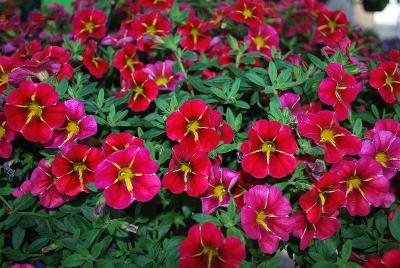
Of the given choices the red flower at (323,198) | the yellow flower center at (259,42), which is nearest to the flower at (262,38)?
the yellow flower center at (259,42)

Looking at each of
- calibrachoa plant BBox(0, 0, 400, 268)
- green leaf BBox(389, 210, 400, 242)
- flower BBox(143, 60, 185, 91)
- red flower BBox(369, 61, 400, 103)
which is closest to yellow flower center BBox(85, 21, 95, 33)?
calibrachoa plant BBox(0, 0, 400, 268)

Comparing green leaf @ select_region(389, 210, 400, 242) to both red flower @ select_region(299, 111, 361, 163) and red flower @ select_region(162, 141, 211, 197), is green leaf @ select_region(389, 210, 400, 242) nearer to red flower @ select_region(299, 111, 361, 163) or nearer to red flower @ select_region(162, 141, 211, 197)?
red flower @ select_region(299, 111, 361, 163)

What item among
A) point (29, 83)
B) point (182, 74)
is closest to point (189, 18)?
point (182, 74)

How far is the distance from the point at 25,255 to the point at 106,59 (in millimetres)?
571

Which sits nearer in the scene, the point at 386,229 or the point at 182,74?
the point at 386,229

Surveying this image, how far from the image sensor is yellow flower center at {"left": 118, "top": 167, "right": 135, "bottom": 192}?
30.3 inches

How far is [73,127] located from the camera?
0.85 meters

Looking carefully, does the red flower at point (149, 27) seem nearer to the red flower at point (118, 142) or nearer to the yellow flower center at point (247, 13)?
the yellow flower center at point (247, 13)

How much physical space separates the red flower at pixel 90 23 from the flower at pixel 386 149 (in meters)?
0.77

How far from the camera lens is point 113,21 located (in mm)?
1415

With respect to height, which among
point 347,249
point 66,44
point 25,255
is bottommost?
point 25,255

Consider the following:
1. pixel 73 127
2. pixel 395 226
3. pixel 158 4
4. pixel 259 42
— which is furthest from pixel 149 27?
pixel 395 226

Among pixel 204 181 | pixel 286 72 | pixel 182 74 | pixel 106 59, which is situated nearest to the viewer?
pixel 204 181

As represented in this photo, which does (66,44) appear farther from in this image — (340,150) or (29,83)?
(340,150)
